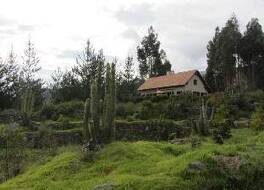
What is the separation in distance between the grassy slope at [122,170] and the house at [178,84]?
36.8 metres

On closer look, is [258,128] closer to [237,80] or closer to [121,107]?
[121,107]

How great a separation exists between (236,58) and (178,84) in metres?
9.63

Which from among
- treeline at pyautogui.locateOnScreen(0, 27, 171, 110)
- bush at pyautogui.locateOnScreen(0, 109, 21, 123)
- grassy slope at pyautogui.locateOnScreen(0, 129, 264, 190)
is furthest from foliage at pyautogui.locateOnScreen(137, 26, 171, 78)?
grassy slope at pyautogui.locateOnScreen(0, 129, 264, 190)

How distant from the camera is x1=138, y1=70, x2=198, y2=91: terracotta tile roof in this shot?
5462cm

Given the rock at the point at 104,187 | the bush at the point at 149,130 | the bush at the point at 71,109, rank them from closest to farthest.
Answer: the rock at the point at 104,187 < the bush at the point at 149,130 < the bush at the point at 71,109

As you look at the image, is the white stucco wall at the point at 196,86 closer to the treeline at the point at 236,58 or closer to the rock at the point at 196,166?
the treeline at the point at 236,58

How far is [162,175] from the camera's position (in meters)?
13.8

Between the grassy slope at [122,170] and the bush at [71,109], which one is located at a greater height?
the bush at [71,109]

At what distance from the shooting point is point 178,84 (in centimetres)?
5447

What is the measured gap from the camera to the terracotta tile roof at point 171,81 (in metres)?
54.6

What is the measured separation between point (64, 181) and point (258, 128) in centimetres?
1491

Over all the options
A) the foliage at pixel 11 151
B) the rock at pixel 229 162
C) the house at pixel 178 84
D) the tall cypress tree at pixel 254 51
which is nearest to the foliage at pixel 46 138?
the foliage at pixel 11 151

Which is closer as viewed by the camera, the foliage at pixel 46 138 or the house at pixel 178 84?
the foliage at pixel 46 138

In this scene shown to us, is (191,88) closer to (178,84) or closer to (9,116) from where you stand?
(178,84)
